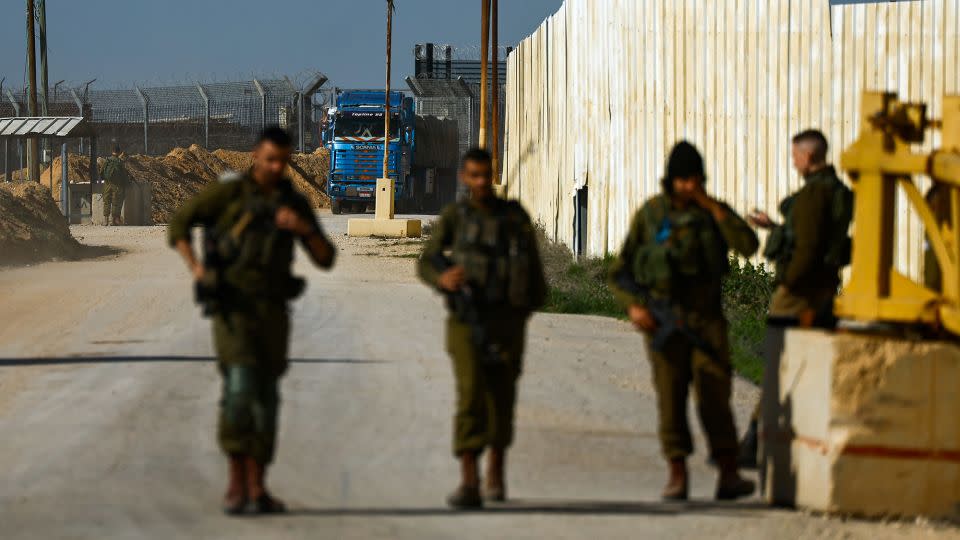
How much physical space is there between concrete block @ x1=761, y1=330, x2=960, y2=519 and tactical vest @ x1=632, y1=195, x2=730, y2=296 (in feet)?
1.95

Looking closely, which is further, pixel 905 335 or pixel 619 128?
pixel 619 128

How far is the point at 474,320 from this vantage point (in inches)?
276

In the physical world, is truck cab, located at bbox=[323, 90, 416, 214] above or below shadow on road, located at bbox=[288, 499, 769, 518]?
above

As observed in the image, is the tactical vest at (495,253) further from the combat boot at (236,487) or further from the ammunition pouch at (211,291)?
the combat boot at (236,487)

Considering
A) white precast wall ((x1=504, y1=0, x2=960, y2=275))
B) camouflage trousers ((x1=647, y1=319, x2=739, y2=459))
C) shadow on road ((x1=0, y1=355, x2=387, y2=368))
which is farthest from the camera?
white precast wall ((x1=504, y1=0, x2=960, y2=275))

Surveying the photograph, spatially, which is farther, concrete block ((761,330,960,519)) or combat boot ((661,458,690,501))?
combat boot ((661,458,690,501))

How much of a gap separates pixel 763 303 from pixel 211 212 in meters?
10.9

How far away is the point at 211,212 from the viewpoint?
267 inches

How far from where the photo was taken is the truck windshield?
45.0 m

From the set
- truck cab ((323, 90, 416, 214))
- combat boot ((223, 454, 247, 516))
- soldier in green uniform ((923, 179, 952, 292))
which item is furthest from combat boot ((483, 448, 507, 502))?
truck cab ((323, 90, 416, 214))

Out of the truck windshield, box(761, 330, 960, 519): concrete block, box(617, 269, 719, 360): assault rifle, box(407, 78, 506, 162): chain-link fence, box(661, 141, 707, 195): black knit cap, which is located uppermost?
box(407, 78, 506, 162): chain-link fence

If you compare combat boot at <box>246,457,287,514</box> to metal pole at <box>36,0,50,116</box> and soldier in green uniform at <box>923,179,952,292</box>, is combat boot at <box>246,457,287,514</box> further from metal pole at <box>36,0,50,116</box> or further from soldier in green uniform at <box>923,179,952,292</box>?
metal pole at <box>36,0,50,116</box>

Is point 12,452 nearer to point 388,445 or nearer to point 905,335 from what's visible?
point 388,445

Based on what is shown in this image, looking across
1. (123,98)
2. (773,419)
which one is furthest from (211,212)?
(123,98)
